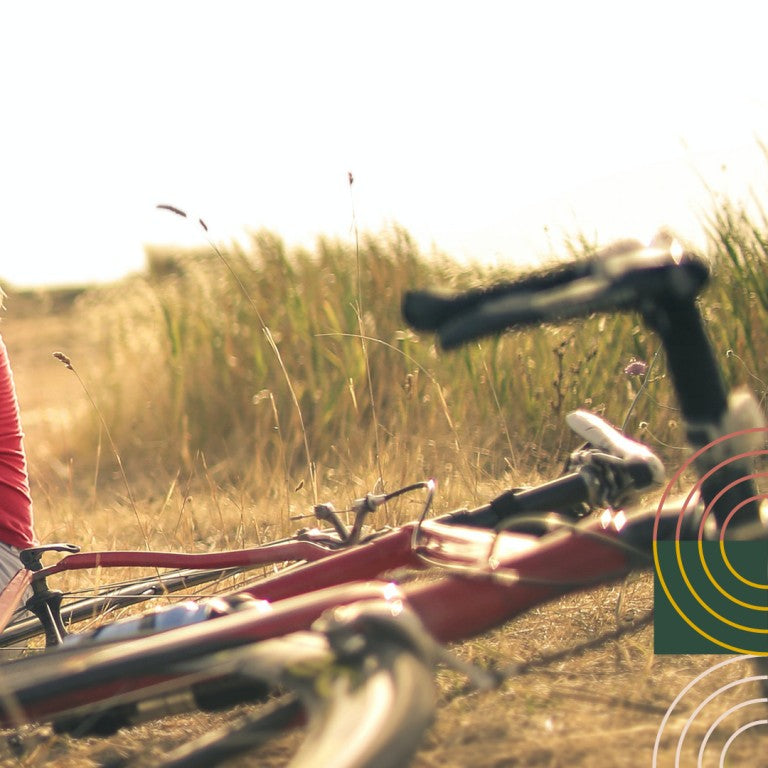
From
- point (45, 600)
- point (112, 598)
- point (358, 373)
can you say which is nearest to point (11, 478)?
point (112, 598)

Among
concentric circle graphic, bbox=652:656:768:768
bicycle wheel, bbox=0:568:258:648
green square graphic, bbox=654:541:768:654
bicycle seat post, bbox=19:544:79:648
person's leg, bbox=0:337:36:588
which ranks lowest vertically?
concentric circle graphic, bbox=652:656:768:768

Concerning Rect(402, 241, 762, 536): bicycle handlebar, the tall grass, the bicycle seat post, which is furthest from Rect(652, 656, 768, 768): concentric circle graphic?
the bicycle seat post

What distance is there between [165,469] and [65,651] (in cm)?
460

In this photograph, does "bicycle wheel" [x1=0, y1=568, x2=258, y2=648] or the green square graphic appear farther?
"bicycle wheel" [x1=0, y1=568, x2=258, y2=648]

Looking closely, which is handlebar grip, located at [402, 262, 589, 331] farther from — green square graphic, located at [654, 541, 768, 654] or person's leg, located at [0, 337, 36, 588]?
person's leg, located at [0, 337, 36, 588]

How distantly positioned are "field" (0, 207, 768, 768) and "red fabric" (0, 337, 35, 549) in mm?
527

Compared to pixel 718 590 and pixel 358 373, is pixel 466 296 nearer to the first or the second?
pixel 718 590

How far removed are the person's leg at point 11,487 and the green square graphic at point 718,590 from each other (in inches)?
65.1

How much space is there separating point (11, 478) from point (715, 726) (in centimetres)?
184

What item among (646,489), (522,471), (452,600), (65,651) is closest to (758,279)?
(522,471)

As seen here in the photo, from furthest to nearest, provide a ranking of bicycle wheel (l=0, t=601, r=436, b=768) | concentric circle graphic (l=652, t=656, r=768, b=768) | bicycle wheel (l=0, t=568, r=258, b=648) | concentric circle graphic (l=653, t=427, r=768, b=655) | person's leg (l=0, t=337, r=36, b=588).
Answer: person's leg (l=0, t=337, r=36, b=588)
bicycle wheel (l=0, t=568, r=258, b=648)
concentric circle graphic (l=652, t=656, r=768, b=768)
concentric circle graphic (l=653, t=427, r=768, b=655)
bicycle wheel (l=0, t=601, r=436, b=768)

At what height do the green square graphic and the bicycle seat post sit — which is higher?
the bicycle seat post

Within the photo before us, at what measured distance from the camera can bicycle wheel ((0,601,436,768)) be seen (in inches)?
43.0

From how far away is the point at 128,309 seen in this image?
28.5 ft
